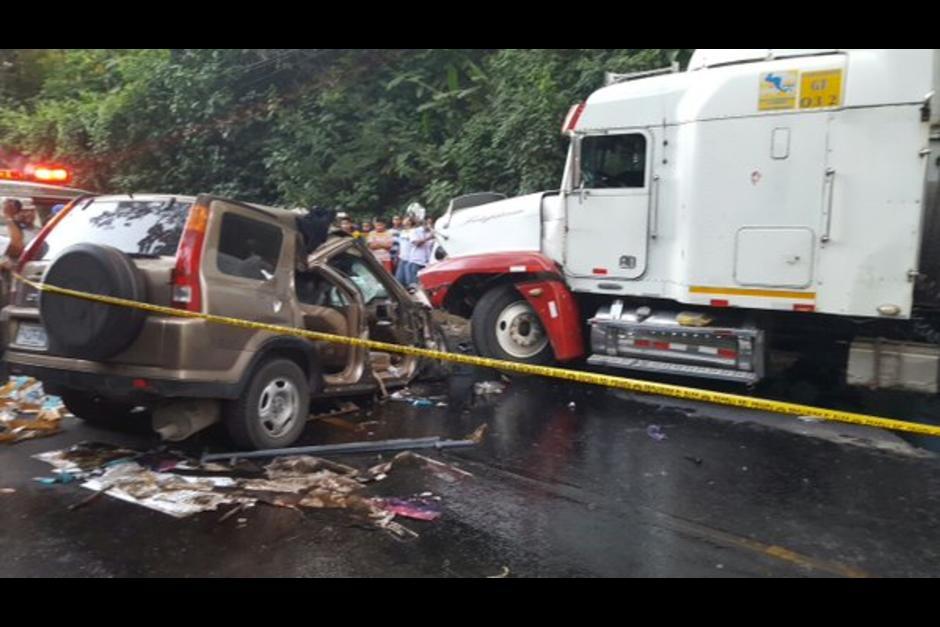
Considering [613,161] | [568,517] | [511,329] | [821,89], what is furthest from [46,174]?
[821,89]

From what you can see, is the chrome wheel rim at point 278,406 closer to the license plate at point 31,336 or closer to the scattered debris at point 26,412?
the license plate at point 31,336

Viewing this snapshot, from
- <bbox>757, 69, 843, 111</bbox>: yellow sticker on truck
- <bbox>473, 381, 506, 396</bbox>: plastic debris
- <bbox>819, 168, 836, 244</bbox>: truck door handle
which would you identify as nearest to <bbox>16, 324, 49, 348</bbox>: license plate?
<bbox>473, 381, 506, 396</bbox>: plastic debris

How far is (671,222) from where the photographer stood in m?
7.32

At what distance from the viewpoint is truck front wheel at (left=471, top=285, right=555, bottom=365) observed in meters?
8.29

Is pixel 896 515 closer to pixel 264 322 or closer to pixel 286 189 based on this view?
pixel 264 322

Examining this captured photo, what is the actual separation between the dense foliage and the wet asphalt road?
26.9 feet

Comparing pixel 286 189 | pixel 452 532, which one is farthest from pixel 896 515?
pixel 286 189

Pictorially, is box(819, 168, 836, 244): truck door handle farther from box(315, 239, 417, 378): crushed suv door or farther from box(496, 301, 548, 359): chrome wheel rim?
box(315, 239, 417, 378): crushed suv door

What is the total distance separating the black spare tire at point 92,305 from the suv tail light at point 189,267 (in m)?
0.21

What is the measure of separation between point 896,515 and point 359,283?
4.80 meters

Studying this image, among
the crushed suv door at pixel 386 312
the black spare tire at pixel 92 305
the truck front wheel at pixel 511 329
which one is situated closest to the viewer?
the black spare tire at pixel 92 305

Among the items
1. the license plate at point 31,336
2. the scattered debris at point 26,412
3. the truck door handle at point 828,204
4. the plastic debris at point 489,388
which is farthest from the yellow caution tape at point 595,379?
the plastic debris at point 489,388

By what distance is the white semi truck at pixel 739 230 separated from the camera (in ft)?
20.5

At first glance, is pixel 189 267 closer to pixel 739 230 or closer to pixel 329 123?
pixel 739 230
